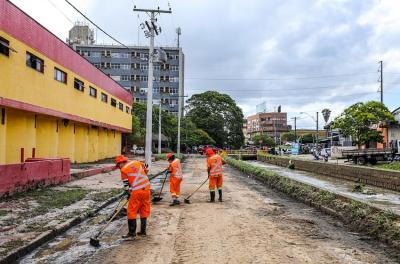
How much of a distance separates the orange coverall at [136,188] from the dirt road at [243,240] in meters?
0.51

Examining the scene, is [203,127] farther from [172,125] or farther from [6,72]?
[6,72]

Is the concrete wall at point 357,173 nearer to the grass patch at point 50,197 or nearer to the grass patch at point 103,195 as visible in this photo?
the grass patch at point 103,195

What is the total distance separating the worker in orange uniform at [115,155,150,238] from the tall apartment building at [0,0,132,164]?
1039 cm

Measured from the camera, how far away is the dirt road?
648cm

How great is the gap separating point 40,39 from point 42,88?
93.5 inches

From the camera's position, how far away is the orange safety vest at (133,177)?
315 inches

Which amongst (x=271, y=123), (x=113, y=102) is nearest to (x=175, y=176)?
(x=113, y=102)

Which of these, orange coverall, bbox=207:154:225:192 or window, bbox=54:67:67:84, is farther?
window, bbox=54:67:67:84

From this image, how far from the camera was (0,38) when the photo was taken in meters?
17.0

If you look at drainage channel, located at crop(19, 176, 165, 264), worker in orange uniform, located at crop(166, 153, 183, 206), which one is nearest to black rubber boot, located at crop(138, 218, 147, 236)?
drainage channel, located at crop(19, 176, 165, 264)

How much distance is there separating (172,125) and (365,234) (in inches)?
2496

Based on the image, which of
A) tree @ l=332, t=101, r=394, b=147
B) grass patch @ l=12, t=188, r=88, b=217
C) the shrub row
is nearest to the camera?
the shrub row

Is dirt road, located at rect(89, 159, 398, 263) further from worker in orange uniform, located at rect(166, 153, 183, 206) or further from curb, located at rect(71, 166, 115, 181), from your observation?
curb, located at rect(71, 166, 115, 181)

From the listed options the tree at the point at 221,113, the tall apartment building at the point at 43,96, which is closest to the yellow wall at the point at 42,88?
the tall apartment building at the point at 43,96
